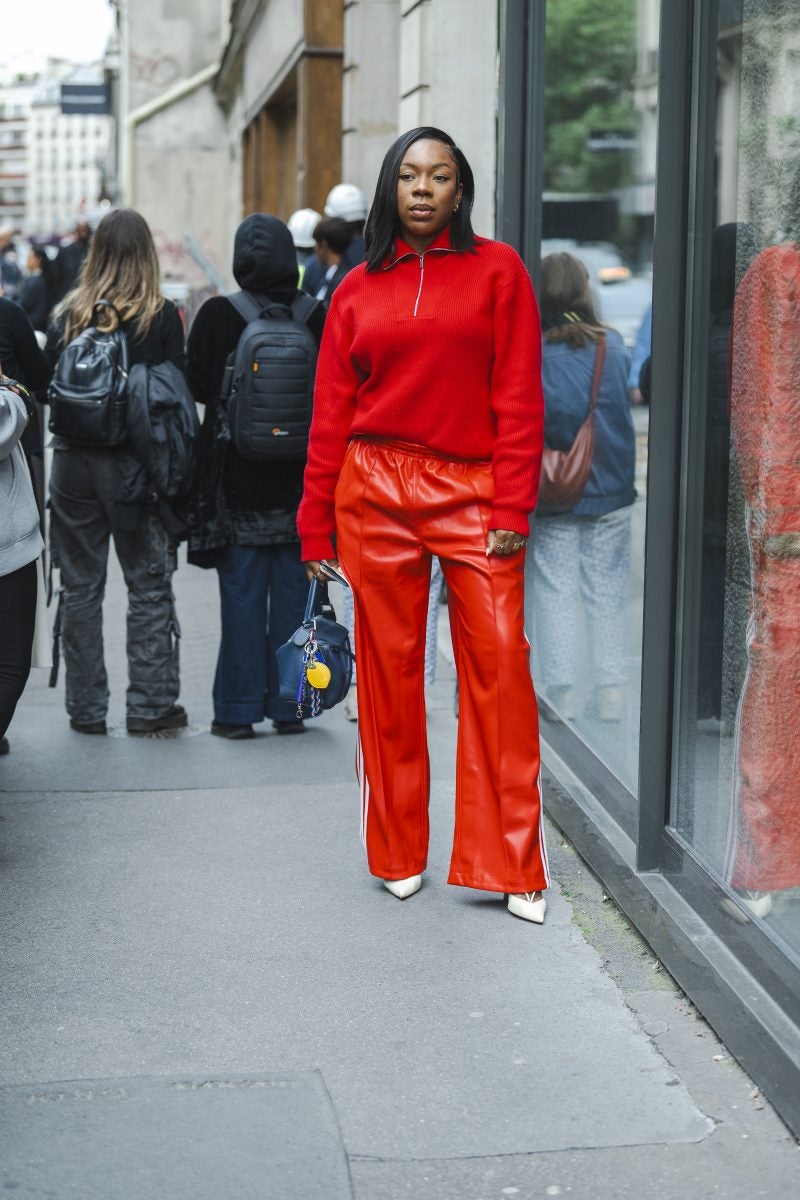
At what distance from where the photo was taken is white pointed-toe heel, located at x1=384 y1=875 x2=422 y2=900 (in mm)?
4789

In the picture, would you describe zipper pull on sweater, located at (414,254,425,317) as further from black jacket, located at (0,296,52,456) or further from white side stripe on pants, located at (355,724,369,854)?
black jacket, located at (0,296,52,456)

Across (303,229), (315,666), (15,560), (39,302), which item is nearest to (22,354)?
(15,560)

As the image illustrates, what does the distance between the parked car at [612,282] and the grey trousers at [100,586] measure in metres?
1.82

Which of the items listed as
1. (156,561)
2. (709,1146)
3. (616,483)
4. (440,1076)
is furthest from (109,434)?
(709,1146)

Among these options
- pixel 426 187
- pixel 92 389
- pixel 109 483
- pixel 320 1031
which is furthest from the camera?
pixel 109 483

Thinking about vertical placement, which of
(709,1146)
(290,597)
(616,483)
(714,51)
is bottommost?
(709,1146)

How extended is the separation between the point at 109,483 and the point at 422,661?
2.15m

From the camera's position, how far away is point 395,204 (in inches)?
176

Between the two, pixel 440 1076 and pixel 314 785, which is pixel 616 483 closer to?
pixel 314 785

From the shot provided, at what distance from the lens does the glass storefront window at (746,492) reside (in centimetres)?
386

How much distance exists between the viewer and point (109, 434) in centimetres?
632

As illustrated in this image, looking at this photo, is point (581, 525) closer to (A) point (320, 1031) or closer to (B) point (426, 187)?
(B) point (426, 187)

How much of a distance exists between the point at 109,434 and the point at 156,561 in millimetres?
576

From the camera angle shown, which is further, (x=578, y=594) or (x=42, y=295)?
(x=42, y=295)
